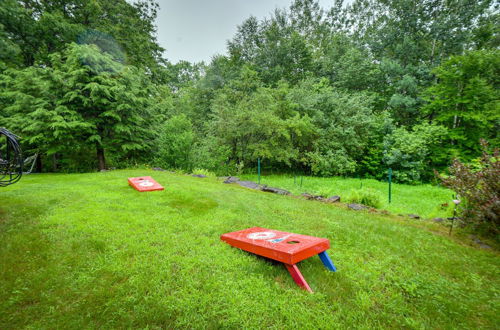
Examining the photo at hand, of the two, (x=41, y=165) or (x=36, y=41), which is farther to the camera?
(x=36, y=41)

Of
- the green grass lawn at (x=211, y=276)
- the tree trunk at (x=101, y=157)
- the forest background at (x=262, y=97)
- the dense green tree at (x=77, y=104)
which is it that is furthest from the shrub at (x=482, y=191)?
the tree trunk at (x=101, y=157)

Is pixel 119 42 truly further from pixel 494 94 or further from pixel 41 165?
pixel 494 94

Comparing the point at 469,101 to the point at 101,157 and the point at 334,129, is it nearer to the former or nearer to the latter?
the point at 334,129

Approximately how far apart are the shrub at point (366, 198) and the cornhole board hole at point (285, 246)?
3.38 meters

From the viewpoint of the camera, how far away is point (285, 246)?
7.32ft

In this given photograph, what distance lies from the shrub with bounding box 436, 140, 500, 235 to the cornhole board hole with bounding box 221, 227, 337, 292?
2750 millimetres

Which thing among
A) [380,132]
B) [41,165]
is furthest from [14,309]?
[380,132]

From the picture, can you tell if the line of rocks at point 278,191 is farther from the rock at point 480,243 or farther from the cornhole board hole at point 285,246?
the cornhole board hole at point 285,246

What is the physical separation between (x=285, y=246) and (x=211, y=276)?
0.83 meters

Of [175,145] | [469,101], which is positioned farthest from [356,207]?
[469,101]

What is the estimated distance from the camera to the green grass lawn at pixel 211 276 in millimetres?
1646

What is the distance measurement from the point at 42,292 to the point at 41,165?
11356 millimetres

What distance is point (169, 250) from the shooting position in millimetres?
2547

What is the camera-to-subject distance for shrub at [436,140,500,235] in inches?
121
